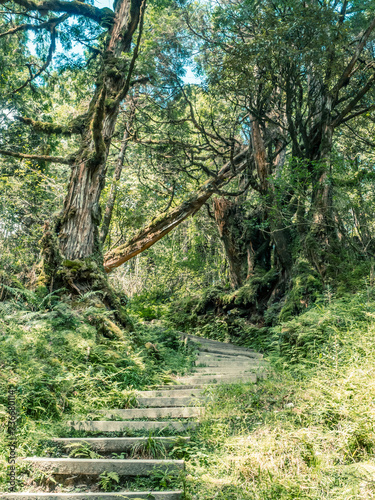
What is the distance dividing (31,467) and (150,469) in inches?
38.9

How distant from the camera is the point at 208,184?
37.6 feet

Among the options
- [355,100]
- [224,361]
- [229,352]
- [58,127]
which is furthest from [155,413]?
[355,100]

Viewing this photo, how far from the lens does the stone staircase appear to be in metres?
2.79

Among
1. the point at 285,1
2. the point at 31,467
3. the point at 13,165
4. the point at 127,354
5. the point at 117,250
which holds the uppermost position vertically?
the point at 285,1

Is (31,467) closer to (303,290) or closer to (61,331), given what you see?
(61,331)

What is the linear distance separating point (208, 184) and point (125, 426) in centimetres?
852

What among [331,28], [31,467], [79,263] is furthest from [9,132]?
[31,467]

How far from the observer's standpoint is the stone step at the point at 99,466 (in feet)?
10.2

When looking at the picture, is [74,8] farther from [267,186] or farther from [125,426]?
[125,426]

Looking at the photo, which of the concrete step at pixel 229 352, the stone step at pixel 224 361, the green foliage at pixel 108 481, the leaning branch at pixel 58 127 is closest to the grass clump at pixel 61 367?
the green foliage at pixel 108 481

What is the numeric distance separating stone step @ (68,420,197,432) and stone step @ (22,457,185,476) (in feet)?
2.43

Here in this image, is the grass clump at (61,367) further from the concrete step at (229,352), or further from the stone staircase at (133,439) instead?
the concrete step at (229,352)

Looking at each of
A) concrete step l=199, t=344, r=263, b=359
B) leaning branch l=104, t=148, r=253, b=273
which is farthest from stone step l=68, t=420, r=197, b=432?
leaning branch l=104, t=148, r=253, b=273

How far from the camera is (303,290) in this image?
9.06m
